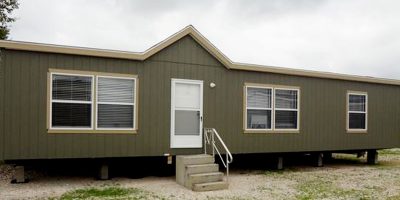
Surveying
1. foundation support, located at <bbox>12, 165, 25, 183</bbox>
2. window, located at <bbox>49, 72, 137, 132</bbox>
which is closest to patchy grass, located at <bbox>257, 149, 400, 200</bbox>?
window, located at <bbox>49, 72, 137, 132</bbox>

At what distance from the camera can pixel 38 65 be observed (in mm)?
7516

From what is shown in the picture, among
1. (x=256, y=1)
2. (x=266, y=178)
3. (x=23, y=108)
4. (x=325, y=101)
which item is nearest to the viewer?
(x=23, y=108)

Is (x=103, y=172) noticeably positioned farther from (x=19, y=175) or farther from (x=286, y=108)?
(x=286, y=108)

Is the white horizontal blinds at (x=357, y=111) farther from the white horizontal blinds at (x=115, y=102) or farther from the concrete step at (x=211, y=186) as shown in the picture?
the white horizontal blinds at (x=115, y=102)

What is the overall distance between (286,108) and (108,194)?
18.8 ft

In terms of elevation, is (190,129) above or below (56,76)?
below

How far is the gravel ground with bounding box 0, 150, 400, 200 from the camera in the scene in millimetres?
7129

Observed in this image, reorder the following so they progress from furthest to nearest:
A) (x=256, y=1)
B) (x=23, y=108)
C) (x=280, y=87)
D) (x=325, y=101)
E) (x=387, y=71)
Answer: (x=387, y=71), (x=256, y=1), (x=325, y=101), (x=280, y=87), (x=23, y=108)

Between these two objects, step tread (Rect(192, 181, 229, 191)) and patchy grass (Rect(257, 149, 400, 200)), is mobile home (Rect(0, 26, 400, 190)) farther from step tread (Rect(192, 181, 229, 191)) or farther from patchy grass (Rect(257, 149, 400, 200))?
step tread (Rect(192, 181, 229, 191))

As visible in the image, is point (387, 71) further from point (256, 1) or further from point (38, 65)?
point (38, 65)

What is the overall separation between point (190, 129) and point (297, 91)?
359cm

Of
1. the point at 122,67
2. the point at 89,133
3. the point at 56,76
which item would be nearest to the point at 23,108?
the point at 56,76

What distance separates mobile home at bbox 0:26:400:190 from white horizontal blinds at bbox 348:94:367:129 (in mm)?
32

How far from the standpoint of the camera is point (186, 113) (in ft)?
29.7
